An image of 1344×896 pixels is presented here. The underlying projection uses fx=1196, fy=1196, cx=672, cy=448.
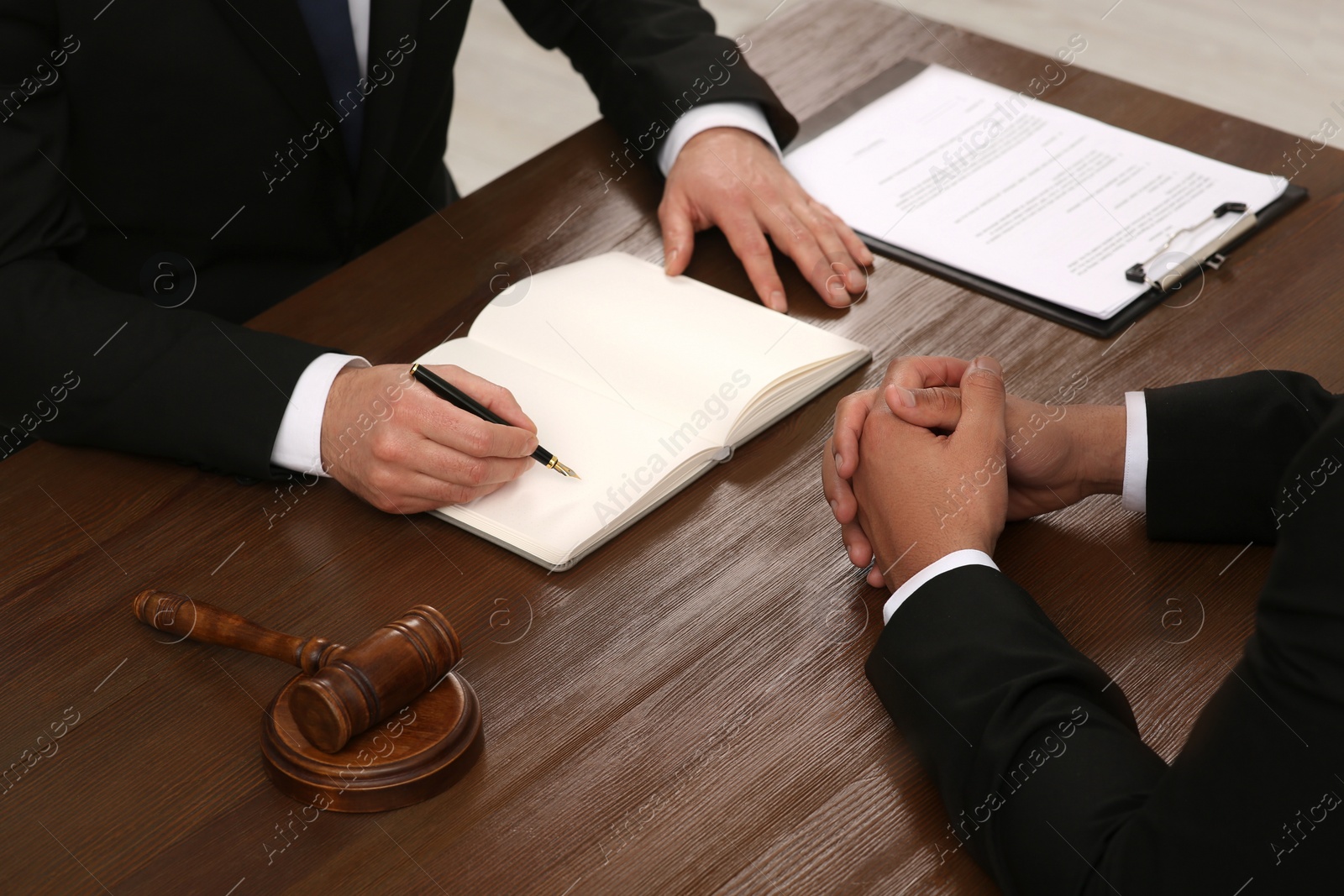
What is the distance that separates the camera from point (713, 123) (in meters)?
1.95

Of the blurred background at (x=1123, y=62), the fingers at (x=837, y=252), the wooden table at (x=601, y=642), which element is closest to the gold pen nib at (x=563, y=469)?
the wooden table at (x=601, y=642)

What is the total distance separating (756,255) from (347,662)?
0.92m

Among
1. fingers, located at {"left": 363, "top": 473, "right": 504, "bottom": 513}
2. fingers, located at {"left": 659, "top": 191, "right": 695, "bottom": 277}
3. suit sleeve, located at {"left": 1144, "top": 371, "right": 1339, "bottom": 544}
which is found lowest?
suit sleeve, located at {"left": 1144, "top": 371, "right": 1339, "bottom": 544}

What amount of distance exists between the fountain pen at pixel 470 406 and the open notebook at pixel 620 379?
0.02 m

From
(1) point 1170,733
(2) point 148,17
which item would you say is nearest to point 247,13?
(2) point 148,17

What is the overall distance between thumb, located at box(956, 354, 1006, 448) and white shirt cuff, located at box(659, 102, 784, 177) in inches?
28.7

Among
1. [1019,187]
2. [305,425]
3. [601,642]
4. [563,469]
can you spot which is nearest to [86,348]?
[305,425]

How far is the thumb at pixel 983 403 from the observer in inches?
51.3

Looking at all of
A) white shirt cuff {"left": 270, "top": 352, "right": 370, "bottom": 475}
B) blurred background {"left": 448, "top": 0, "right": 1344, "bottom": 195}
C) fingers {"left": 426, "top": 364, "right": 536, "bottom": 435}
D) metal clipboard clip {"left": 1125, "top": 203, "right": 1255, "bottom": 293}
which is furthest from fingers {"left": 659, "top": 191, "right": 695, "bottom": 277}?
blurred background {"left": 448, "top": 0, "right": 1344, "bottom": 195}

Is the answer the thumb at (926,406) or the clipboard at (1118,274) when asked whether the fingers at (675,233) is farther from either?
the thumb at (926,406)

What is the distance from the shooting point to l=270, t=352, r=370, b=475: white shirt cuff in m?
1.48

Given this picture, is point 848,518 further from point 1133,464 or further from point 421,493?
point 421,493

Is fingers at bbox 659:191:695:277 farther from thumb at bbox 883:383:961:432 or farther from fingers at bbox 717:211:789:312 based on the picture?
thumb at bbox 883:383:961:432

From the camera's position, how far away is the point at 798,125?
6.68 feet
